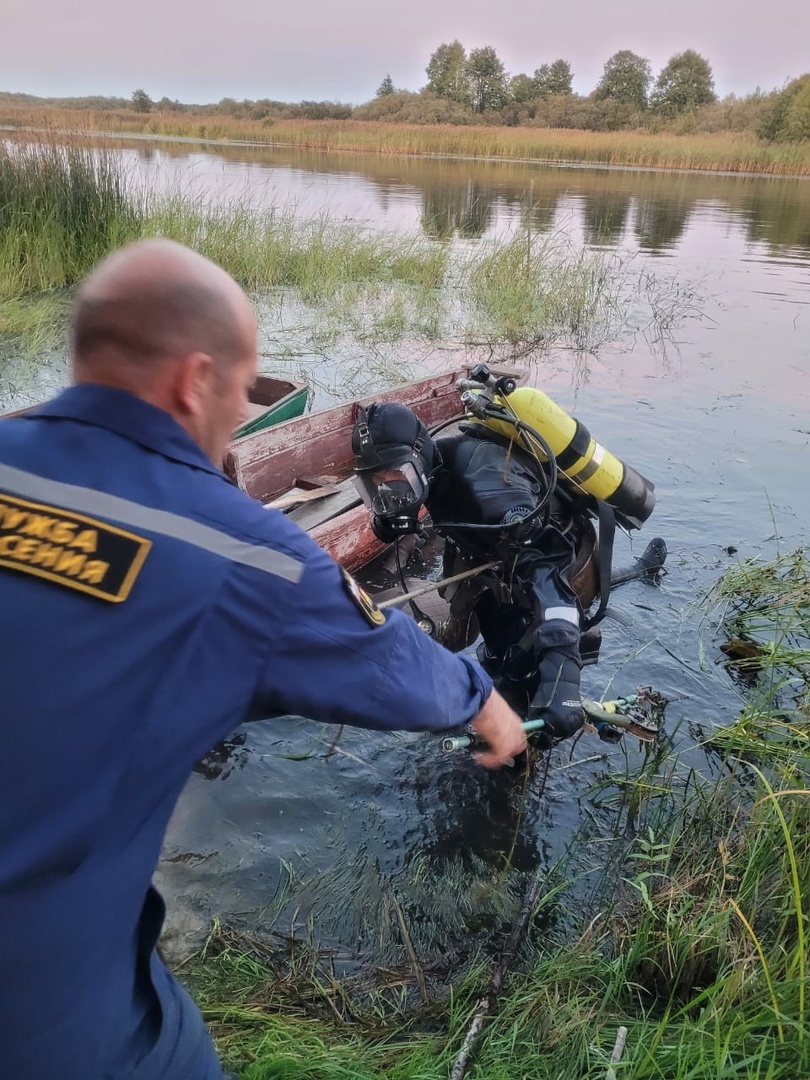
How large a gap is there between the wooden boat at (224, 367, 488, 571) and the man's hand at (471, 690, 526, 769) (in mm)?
3354

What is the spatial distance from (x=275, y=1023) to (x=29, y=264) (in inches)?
450

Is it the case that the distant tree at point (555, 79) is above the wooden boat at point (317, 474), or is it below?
above

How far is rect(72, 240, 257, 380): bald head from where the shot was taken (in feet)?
4.10

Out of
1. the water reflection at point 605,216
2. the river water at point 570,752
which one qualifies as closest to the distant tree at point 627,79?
the water reflection at point 605,216

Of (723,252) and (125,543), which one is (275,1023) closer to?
(125,543)

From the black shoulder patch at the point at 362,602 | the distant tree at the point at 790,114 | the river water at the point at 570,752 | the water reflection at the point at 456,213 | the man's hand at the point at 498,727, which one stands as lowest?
the river water at the point at 570,752

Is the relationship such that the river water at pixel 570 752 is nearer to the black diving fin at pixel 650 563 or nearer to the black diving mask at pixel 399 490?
the black diving fin at pixel 650 563

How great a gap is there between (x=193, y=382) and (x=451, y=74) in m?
78.9

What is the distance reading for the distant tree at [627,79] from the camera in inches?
2544

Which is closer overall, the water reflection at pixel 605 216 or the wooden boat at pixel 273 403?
the wooden boat at pixel 273 403

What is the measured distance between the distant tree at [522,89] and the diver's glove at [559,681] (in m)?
71.8

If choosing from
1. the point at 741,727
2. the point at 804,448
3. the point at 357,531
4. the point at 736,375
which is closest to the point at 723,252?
the point at 736,375

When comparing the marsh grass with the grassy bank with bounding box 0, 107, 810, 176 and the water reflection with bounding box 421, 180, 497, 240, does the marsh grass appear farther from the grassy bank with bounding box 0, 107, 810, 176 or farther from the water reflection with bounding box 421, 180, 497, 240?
the grassy bank with bounding box 0, 107, 810, 176

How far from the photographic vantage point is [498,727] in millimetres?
1823
